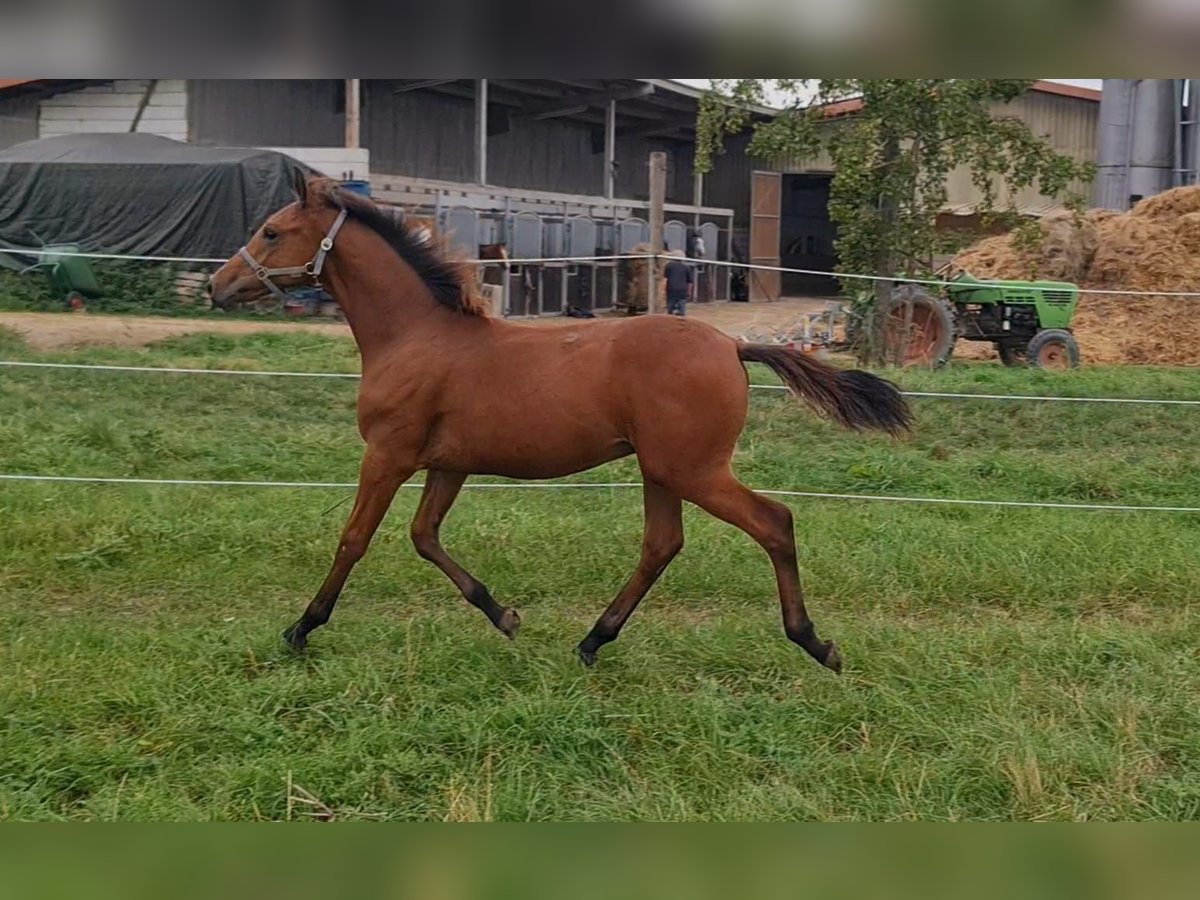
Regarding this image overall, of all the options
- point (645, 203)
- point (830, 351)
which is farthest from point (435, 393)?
point (645, 203)

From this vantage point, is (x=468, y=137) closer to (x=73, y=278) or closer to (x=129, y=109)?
(x=129, y=109)

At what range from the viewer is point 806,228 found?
30859 millimetres

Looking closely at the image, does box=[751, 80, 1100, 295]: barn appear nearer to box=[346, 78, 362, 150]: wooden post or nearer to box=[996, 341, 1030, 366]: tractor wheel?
box=[996, 341, 1030, 366]: tractor wheel

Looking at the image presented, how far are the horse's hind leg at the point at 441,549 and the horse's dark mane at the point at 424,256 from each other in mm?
689

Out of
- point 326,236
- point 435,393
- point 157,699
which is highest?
point 326,236

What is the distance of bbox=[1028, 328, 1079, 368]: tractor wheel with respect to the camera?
12797 mm

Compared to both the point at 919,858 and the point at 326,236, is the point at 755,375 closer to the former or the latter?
the point at 326,236

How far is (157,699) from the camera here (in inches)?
145

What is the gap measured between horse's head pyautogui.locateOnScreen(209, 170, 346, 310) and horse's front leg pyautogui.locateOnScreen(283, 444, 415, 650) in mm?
733

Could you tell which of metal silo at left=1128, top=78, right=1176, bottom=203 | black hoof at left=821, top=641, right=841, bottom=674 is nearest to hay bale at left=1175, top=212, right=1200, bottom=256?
metal silo at left=1128, top=78, right=1176, bottom=203

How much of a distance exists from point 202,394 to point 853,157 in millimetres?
6429

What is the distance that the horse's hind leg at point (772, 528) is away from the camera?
402 cm

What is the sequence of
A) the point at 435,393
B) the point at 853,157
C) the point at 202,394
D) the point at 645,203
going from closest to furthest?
the point at 435,393
the point at 202,394
the point at 853,157
the point at 645,203

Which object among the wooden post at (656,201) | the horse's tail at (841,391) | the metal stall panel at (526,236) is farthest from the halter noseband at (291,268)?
the metal stall panel at (526,236)
